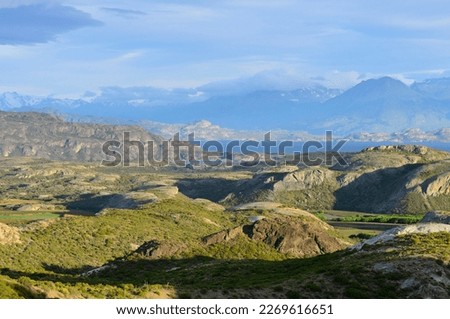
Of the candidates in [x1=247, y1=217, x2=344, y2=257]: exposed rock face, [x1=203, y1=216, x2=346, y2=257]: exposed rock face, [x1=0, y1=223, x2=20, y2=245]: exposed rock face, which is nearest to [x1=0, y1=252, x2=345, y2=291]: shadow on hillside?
[x1=203, y1=216, x2=346, y2=257]: exposed rock face

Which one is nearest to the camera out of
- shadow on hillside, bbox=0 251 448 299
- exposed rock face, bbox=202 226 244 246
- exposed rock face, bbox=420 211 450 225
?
shadow on hillside, bbox=0 251 448 299

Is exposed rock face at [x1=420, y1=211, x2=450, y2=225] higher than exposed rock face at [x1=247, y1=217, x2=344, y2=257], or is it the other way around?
exposed rock face at [x1=247, y1=217, x2=344, y2=257]

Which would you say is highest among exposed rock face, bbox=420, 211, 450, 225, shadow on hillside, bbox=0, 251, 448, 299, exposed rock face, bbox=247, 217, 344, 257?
shadow on hillside, bbox=0, 251, 448, 299

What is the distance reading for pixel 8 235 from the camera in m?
94.2

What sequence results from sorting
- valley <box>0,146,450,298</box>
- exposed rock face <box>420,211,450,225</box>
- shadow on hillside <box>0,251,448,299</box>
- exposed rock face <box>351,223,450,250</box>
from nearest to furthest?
1. valley <box>0,146,450,298</box>
2. shadow on hillside <box>0,251,448,299</box>
3. exposed rock face <box>351,223,450,250</box>
4. exposed rock face <box>420,211,450,225</box>

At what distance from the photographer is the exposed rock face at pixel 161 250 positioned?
271 ft

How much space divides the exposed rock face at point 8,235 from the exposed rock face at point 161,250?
2059cm

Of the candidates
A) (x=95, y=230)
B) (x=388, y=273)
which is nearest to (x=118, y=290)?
(x=388, y=273)

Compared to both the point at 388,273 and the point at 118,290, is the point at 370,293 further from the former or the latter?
the point at 118,290

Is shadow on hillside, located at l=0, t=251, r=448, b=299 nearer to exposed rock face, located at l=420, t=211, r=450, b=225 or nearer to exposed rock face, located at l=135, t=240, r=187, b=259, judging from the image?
exposed rock face, located at l=135, t=240, r=187, b=259

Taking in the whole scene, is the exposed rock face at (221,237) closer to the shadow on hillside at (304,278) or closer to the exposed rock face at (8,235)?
the shadow on hillside at (304,278)

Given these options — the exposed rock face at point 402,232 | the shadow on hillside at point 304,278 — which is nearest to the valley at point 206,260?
the shadow on hillside at point 304,278

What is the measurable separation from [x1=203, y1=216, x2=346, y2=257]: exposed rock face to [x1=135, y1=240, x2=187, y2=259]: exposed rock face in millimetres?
7562

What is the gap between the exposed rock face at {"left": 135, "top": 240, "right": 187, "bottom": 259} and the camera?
271 feet
